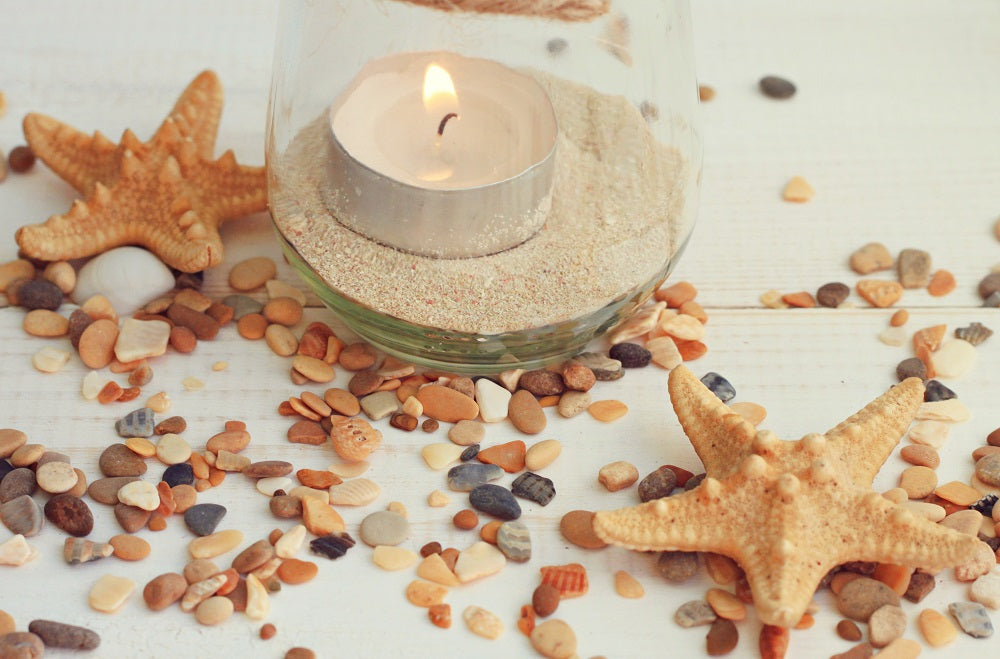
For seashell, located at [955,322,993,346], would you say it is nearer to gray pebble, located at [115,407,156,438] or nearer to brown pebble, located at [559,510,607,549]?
brown pebble, located at [559,510,607,549]

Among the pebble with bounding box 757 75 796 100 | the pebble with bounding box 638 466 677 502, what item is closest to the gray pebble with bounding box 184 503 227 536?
the pebble with bounding box 638 466 677 502

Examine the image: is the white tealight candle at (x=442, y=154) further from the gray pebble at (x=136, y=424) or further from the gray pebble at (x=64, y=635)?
the gray pebble at (x=64, y=635)

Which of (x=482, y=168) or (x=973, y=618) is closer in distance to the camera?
(x=973, y=618)

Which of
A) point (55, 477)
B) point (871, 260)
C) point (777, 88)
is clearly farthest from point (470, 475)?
point (777, 88)

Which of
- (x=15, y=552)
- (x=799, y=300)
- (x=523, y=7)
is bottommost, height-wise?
(x=15, y=552)

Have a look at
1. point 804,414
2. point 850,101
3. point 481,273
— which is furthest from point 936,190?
point 481,273

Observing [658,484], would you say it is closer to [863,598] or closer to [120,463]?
[863,598]

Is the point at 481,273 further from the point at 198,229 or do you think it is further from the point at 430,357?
the point at 198,229
